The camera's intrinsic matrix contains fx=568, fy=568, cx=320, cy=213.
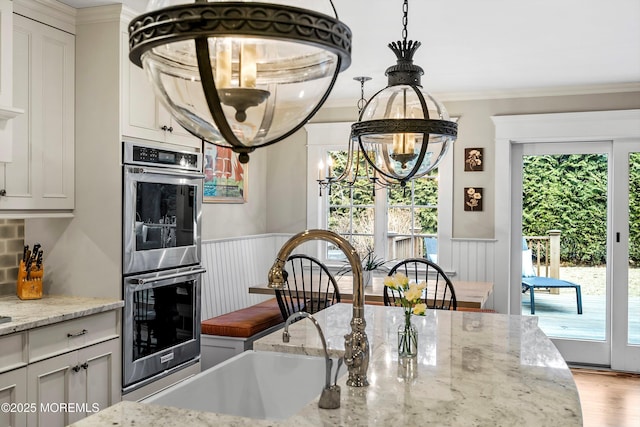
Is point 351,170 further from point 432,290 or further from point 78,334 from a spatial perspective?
point 78,334

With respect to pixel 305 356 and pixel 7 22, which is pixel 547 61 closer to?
pixel 305 356

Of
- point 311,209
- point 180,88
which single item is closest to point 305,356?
point 180,88

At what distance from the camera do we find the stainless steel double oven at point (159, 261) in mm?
3068

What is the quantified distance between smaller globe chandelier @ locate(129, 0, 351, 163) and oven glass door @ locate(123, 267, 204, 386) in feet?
8.20

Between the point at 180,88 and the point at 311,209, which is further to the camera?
the point at 311,209

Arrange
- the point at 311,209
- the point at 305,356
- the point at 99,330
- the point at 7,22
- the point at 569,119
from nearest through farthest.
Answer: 1. the point at 305,356
2. the point at 7,22
3. the point at 99,330
4. the point at 569,119
5. the point at 311,209

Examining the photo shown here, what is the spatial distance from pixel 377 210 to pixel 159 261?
9.37ft

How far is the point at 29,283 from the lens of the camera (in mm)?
2984

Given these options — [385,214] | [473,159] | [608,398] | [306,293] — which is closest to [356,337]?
[306,293]

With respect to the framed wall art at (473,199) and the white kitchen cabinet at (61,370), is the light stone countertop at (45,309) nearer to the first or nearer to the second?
the white kitchen cabinet at (61,370)

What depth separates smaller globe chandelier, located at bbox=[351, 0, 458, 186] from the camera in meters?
1.71

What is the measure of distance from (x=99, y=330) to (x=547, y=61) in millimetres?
3495

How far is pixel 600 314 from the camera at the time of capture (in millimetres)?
Result: 5168

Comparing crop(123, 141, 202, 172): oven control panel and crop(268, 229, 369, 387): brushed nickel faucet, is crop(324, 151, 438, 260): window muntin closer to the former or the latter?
crop(123, 141, 202, 172): oven control panel
